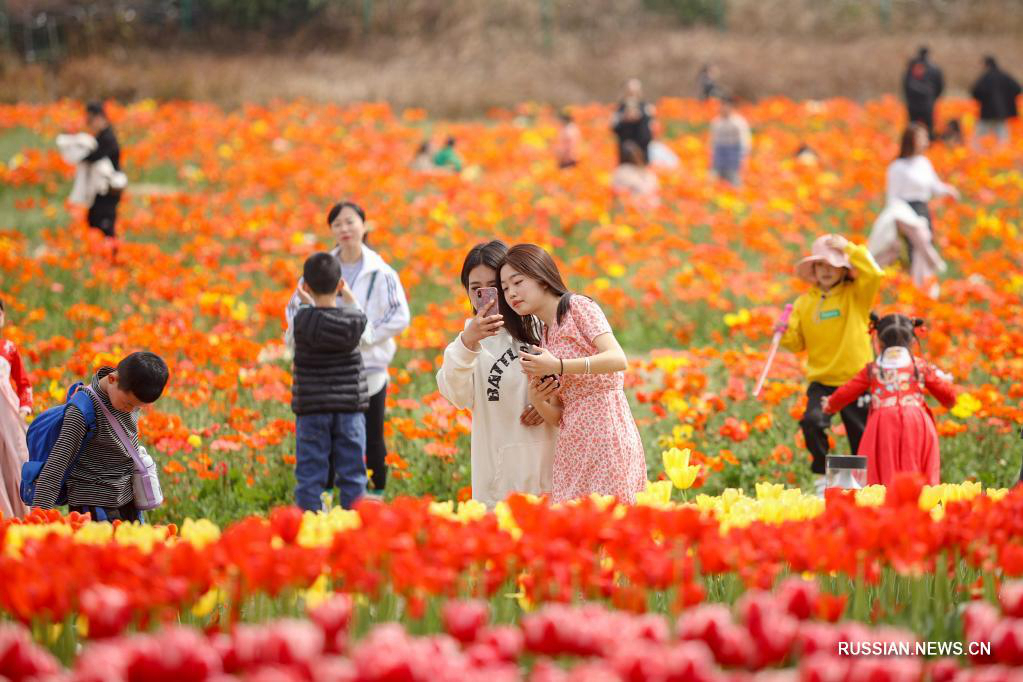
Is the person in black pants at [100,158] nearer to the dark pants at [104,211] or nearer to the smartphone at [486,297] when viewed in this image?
the dark pants at [104,211]

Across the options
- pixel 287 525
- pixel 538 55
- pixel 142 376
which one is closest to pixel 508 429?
pixel 142 376

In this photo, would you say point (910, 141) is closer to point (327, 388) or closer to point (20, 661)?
point (327, 388)

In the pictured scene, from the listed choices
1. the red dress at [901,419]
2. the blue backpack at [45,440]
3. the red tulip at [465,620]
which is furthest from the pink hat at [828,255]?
the red tulip at [465,620]

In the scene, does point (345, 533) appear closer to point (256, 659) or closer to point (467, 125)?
point (256, 659)

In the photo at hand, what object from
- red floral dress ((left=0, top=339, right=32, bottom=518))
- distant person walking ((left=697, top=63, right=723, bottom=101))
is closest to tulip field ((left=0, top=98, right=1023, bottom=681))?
red floral dress ((left=0, top=339, right=32, bottom=518))

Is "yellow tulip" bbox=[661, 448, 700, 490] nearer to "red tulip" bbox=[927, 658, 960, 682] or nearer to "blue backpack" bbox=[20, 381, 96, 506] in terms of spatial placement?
"red tulip" bbox=[927, 658, 960, 682]

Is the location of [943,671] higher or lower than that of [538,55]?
lower

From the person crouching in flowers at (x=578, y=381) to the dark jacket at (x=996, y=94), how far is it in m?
14.4

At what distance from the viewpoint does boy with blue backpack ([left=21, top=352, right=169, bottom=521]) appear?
5.18m

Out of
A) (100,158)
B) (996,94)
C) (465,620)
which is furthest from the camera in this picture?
(996,94)

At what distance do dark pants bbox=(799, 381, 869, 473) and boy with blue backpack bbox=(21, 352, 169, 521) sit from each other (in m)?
3.19

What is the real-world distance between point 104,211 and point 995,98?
11.8 meters

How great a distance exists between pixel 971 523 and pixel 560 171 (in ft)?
39.2

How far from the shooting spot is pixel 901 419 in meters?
5.83
